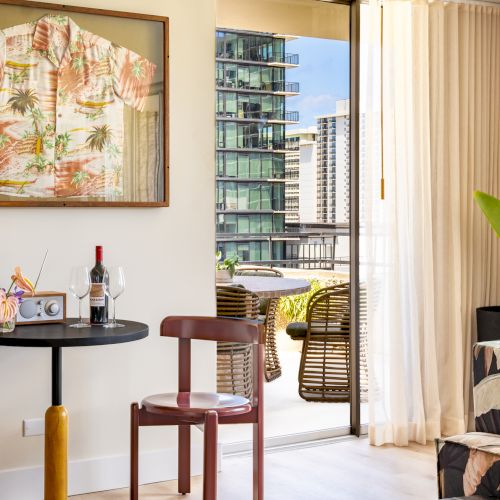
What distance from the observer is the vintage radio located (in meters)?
3.47

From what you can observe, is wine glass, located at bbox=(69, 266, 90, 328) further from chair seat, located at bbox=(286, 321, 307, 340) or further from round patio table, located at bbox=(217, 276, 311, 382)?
Result: chair seat, located at bbox=(286, 321, 307, 340)

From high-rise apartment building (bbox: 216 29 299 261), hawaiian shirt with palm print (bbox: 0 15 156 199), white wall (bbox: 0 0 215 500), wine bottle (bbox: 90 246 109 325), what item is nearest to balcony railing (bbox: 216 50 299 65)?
high-rise apartment building (bbox: 216 29 299 261)

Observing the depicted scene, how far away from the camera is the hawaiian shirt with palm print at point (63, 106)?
3783 millimetres

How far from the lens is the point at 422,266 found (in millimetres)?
4848

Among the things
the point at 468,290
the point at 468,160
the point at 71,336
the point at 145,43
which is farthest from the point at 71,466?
the point at 468,160

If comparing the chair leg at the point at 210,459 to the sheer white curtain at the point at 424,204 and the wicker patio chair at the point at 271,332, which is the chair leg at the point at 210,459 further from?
the sheer white curtain at the point at 424,204

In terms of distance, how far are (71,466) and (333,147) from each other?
2165 mm

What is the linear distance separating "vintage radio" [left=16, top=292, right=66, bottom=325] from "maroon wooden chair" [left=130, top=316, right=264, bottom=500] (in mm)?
452

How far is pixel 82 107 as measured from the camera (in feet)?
12.9

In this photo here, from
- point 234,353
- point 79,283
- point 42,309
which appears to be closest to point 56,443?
point 42,309

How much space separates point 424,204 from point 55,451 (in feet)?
8.01

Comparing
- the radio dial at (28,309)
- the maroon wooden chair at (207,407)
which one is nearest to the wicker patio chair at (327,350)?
the maroon wooden chair at (207,407)

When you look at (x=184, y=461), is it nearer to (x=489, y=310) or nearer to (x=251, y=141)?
(x=251, y=141)

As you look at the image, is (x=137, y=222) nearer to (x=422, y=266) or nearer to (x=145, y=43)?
(x=145, y=43)
